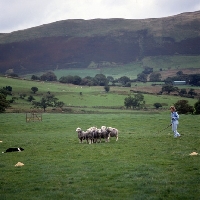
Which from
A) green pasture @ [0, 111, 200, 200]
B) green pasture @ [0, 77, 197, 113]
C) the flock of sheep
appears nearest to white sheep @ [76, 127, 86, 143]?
the flock of sheep

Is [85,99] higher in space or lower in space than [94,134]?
higher

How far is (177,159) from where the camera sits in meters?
19.5

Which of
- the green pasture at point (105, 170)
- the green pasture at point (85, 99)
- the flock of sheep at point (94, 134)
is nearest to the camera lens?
the green pasture at point (105, 170)

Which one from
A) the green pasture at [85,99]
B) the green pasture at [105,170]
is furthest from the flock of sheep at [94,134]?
the green pasture at [85,99]

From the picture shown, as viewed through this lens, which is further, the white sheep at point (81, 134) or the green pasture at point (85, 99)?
the green pasture at point (85, 99)

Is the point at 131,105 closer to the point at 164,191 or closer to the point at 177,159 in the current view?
the point at 177,159

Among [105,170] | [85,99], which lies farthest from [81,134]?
[85,99]

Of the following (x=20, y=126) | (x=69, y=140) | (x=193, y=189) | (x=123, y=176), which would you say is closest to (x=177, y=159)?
(x=123, y=176)

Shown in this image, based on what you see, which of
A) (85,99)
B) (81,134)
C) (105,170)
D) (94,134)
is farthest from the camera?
(85,99)

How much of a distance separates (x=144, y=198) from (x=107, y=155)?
9.05 metres

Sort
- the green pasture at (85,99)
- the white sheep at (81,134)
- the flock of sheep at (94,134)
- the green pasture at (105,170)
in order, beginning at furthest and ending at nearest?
the green pasture at (85,99) < the white sheep at (81,134) < the flock of sheep at (94,134) < the green pasture at (105,170)

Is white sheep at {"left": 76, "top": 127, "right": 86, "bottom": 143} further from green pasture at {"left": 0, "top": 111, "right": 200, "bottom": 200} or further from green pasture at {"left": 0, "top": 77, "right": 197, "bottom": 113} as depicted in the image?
green pasture at {"left": 0, "top": 77, "right": 197, "bottom": 113}

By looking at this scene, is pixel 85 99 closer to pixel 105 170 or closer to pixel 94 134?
pixel 94 134

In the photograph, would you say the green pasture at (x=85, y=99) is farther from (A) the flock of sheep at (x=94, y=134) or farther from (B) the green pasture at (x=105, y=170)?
(B) the green pasture at (x=105, y=170)
